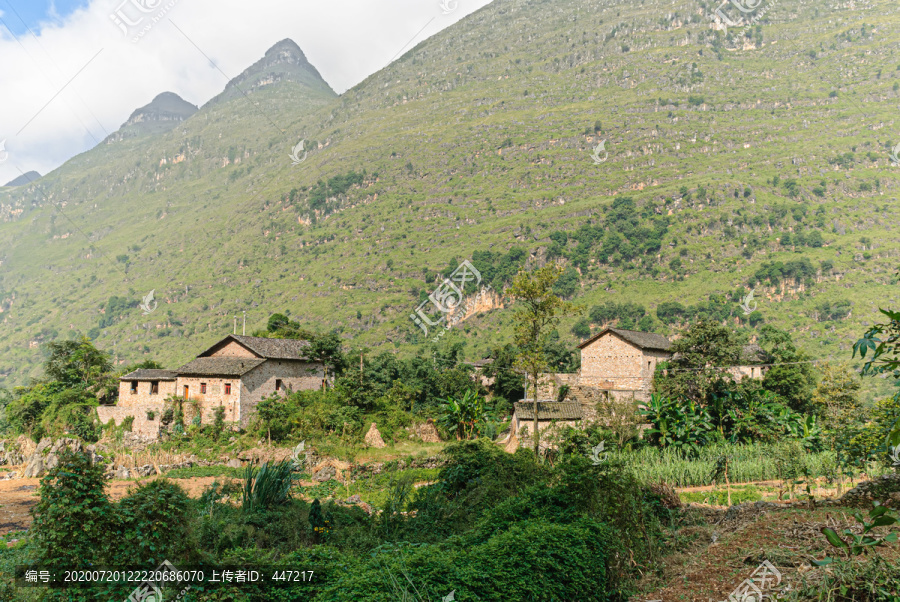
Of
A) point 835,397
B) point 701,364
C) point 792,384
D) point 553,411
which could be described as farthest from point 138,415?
point 835,397

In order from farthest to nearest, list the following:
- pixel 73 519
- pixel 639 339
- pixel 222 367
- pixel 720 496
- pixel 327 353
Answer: pixel 639 339, pixel 327 353, pixel 222 367, pixel 720 496, pixel 73 519

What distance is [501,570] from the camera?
637 cm

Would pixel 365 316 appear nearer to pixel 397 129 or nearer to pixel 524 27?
pixel 397 129

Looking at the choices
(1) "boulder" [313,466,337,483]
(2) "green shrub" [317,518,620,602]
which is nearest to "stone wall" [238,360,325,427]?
(1) "boulder" [313,466,337,483]

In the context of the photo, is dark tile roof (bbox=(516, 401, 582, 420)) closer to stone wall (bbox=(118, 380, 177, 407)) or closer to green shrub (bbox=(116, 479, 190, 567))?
stone wall (bbox=(118, 380, 177, 407))

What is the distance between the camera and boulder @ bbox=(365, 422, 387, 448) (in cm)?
2955

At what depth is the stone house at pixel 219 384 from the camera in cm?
3111

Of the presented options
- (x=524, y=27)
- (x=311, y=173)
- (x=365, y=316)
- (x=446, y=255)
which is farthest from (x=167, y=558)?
(x=524, y=27)

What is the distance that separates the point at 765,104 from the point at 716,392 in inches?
4454

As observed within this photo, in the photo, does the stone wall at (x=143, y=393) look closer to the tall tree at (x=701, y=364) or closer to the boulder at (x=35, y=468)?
the boulder at (x=35, y=468)

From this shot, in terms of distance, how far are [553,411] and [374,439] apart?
9800 millimetres

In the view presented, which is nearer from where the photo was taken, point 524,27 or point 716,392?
point 716,392

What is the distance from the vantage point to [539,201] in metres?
109

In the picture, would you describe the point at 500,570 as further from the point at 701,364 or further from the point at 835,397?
the point at 835,397
